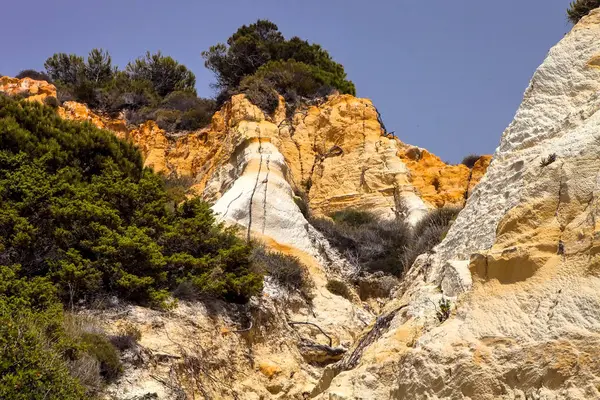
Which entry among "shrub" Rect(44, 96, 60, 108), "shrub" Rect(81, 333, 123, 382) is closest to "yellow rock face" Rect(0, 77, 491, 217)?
"shrub" Rect(44, 96, 60, 108)

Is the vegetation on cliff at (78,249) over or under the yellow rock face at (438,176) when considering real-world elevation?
under

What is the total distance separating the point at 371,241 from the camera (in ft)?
53.5

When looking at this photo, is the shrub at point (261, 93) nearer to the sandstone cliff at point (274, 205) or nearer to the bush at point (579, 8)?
the sandstone cliff at point (274, 205)

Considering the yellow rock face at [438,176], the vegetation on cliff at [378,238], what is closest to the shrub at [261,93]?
the yellow rock face at [438,176]

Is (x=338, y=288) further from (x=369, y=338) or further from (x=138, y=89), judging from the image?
(x=138, y=89)

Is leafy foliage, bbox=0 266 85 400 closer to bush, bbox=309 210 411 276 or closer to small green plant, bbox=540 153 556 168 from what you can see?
small green plant, bbox=540 153 556 168

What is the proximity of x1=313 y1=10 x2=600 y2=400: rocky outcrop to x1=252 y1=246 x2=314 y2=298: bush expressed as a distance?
5.17m

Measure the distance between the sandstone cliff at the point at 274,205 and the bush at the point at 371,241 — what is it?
58cm

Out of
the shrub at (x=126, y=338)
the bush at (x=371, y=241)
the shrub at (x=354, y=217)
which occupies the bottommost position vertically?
the shrub at (x=126, y=338)

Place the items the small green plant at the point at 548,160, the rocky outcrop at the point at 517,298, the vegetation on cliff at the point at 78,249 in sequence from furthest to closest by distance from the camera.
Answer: the vegetation on cliff at the point at 78,249
the small green plant at the point at 548,160
the rocky outcrop at the point at 517,298

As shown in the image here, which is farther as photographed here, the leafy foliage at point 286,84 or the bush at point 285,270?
the leafy foliage at point 286,84

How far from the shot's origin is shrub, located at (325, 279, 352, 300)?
13570mm

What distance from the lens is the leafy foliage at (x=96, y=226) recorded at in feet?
30.2

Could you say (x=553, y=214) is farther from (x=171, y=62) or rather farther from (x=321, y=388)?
(x=171, y=62)
